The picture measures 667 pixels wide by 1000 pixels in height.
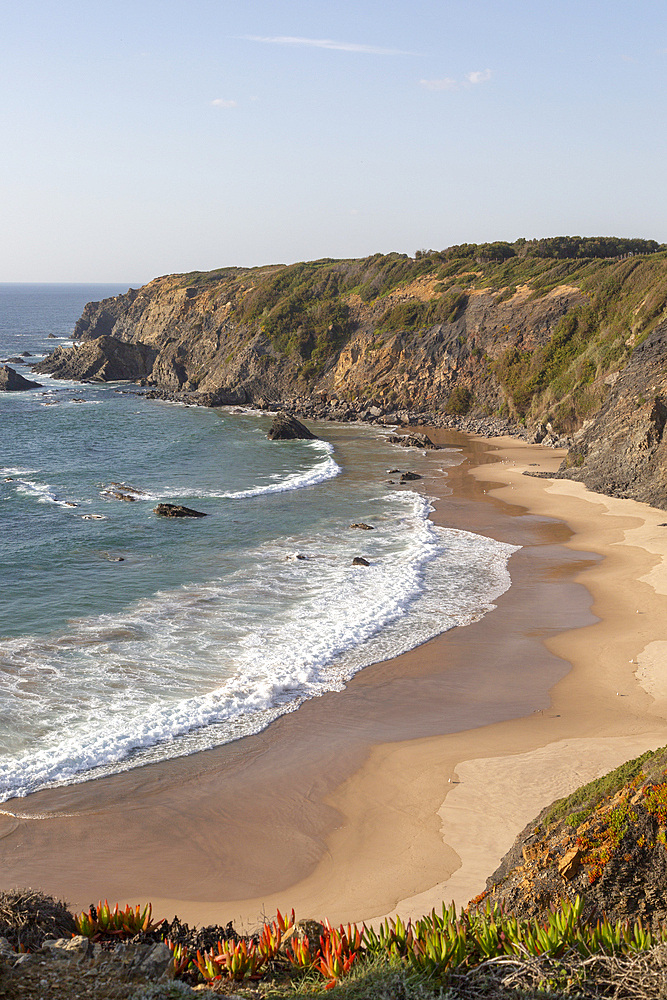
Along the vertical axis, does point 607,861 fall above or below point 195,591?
above

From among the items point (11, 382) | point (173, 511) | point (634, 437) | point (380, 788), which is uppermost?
point (11, 382)

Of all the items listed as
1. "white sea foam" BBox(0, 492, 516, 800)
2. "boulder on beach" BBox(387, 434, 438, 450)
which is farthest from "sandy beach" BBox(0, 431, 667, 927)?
"boulder on beach" BBox(387, 434, 438, 450)

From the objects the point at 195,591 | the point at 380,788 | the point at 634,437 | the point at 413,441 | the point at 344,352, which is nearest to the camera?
the point at 380,788

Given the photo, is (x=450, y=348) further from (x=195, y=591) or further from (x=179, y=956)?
(x=179, y=956)

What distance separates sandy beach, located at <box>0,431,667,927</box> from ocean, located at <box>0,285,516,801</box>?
107 cm

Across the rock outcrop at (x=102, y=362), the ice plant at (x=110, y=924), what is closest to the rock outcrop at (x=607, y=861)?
the ice plant at (x=110, y=924)

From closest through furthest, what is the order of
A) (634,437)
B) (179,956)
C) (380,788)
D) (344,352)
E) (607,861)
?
1. (179,956)
2. (607,861)
3. (380,788)
4. (634,437)
5. (344,352)

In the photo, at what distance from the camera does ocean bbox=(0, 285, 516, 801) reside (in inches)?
627

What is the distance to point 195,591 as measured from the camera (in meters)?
23.8

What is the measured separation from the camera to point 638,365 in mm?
38500

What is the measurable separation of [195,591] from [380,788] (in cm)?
1196

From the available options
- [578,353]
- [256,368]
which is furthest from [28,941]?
[256,368]

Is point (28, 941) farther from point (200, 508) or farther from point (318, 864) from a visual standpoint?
point (200, 508)

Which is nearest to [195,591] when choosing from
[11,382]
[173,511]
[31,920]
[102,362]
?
[173,511]
